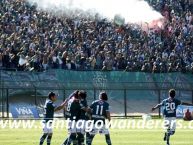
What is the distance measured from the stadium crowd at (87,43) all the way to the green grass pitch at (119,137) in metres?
7.96

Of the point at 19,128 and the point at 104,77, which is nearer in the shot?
the point at 19,128

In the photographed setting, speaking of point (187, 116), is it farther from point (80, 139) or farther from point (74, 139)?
point (74, 139)

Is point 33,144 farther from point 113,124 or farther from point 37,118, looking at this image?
point 37,118

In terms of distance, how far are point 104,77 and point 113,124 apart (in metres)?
6.86

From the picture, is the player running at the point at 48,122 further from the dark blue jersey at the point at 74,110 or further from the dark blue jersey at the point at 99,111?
the dark blue jersey at the point at 99,111

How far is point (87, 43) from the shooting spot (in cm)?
4981

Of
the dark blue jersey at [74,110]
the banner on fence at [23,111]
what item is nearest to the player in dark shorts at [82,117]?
the dark blue jersey at [74,110]

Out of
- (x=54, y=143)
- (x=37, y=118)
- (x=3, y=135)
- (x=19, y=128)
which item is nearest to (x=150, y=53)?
(x=37, y=118)

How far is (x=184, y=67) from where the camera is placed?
5238cm

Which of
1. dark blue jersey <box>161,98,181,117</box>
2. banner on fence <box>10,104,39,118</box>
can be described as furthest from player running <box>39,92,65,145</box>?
banner on fence <box>10,104,39,118</box>

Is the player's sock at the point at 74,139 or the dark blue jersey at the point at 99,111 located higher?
the dark blue jersey at the point at 99,111

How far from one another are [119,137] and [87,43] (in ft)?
51.3

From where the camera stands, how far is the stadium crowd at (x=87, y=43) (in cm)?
4747

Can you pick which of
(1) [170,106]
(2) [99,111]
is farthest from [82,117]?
(1) [170,106]
